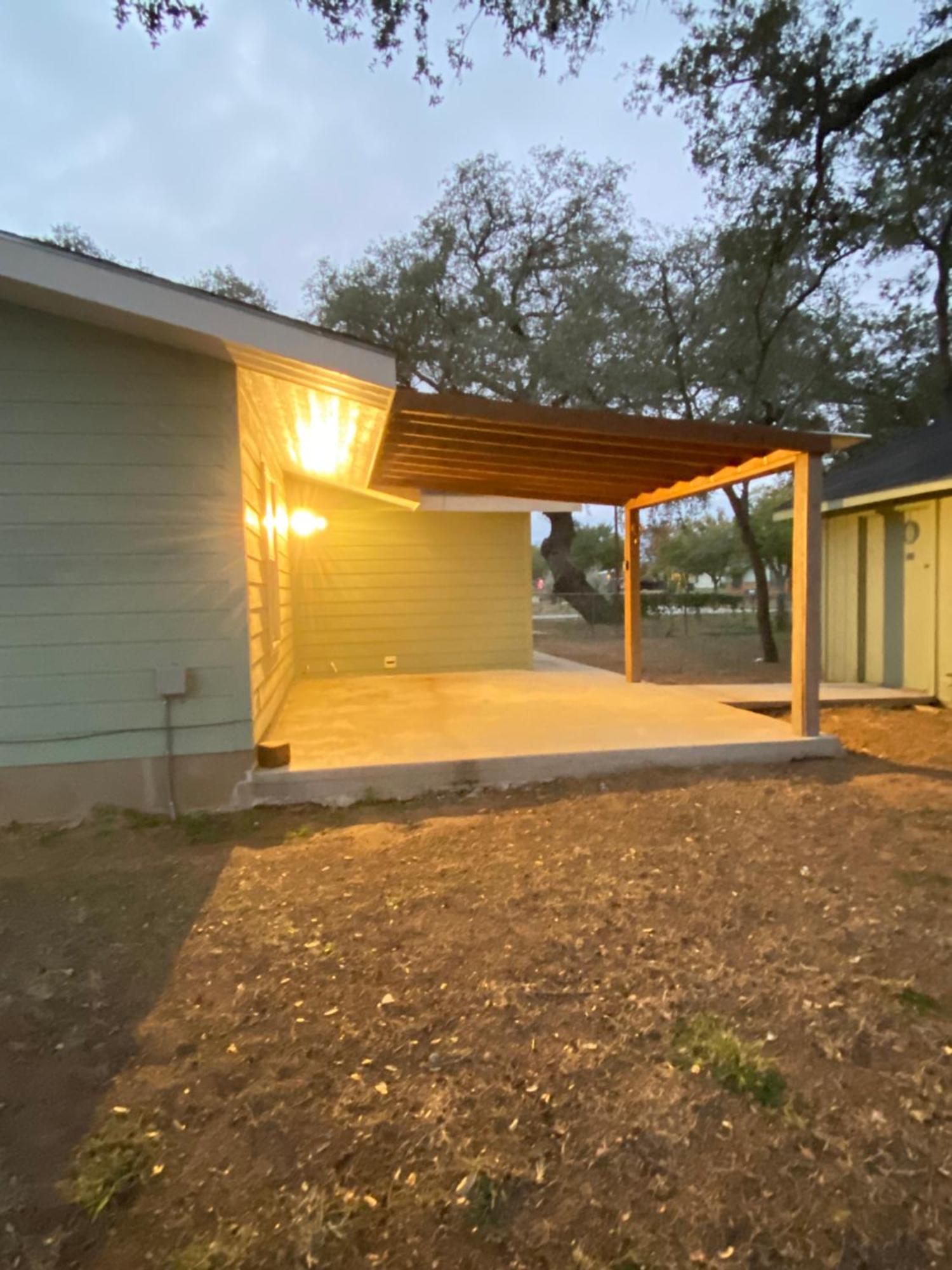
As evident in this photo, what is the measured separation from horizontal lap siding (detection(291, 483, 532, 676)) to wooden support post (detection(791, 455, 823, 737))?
495 centimetres

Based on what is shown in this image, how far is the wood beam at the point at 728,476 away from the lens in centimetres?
557

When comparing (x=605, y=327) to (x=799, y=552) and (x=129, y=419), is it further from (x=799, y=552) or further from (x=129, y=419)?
(x=129, y=419)

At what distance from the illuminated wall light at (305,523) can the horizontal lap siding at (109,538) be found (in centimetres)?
441

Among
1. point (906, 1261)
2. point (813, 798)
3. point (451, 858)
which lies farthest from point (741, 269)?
point (906, 1261)

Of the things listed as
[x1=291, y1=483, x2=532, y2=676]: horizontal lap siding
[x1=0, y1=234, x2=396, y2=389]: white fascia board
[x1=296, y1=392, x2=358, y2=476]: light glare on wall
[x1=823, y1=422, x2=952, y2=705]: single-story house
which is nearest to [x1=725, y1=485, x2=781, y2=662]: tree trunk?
[x1=823, y1=422, x2=952, y2=705]: single-story house

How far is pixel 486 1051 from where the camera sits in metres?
2.37

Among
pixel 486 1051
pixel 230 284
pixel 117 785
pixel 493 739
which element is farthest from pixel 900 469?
pixel 230 284

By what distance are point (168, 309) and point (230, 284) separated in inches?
752

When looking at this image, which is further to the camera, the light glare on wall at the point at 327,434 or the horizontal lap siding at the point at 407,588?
the horizontal lap siding at the point at 407,588

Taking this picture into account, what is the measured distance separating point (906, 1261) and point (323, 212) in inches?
1410

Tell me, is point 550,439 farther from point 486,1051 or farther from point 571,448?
point 486,1051

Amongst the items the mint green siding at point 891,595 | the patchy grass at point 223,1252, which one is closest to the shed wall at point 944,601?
the mint green siding at point 891,595

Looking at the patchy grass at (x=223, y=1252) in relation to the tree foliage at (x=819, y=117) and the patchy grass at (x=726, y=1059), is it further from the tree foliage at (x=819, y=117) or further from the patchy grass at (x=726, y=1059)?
the tree foliage at (x=819, y=117)

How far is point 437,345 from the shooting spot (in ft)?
66.0
